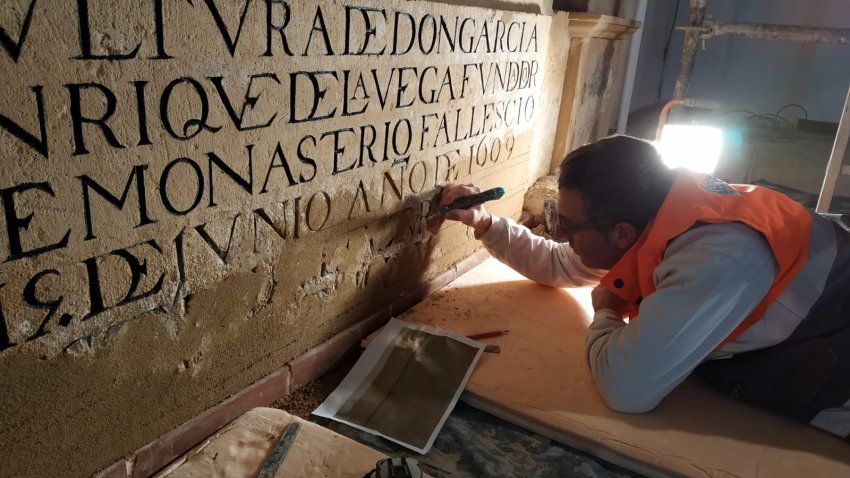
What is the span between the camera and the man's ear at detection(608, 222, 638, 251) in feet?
5.78

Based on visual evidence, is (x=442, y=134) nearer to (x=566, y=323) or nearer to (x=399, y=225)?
(x=399, y=225)

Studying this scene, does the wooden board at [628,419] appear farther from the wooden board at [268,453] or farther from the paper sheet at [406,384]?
the wooden board at [268,453]

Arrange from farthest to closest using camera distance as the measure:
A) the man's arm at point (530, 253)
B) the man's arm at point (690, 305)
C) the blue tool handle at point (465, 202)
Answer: the man's arm at point (530, 253) → the blue tool handle at point (465, 202) → the man's arm at point (690, 305)

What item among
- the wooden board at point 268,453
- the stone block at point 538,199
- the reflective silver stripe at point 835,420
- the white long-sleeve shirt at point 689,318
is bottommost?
the wooden board at point 268,453

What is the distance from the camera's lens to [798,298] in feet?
5.52

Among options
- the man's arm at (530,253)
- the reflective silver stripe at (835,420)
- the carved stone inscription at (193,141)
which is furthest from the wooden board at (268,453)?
the reflective silver stripe at (835,420)

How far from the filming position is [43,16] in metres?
1.04

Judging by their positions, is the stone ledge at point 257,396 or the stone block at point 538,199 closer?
the stone ledge at point 257,396

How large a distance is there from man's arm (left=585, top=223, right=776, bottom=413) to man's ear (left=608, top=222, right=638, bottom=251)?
12 cm

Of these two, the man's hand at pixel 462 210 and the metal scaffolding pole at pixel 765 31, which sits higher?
the metal scaffolding pole at pixel 765 31

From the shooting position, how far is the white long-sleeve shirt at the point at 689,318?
5.13 feet

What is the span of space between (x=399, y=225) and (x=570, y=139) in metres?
1.71

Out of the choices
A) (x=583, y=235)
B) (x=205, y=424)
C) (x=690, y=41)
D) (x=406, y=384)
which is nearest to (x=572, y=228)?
(x=583, y=235)

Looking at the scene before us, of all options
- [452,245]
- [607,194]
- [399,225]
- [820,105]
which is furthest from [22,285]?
[820,105]
